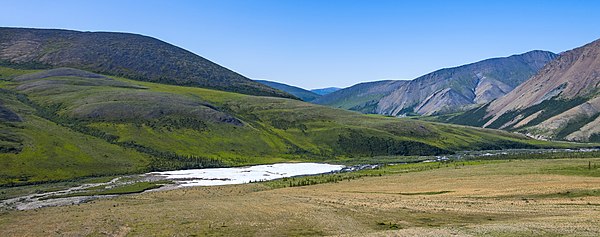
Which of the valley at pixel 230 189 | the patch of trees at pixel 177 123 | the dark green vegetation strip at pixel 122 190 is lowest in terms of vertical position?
the dark green vegetation strip at pixel 122 190

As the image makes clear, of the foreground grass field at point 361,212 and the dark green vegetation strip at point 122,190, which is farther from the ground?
the foreground grass field at point 361,212

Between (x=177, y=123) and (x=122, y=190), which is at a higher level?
(x=177, y=123)

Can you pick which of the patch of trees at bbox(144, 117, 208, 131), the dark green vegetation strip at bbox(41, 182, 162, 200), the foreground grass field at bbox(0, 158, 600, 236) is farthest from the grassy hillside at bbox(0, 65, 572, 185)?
the foreground grass field at bbox(0, 158, 600, 236)

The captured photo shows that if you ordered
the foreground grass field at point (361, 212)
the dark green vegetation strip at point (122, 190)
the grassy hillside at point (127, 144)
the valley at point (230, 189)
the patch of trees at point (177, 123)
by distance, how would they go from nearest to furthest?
the foreground grass field at point (361, 212) → the valley at point (230, 189) → the dark green vegetation strip at point (122, 190) → the grassy hillside at point (127, 144) → the patch of trees at point (177, 123)

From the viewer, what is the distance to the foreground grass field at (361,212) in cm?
4416

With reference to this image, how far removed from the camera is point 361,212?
55.3m

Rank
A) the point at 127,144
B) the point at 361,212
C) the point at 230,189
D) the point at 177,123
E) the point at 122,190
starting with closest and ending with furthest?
the point at 361,212
the point at 230,189
the point at 122,190
the point at 127,144
the point at 177,123

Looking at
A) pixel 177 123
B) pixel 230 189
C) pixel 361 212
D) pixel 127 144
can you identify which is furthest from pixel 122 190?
pixel 177 123

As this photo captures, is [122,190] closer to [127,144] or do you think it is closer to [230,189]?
[230,189]

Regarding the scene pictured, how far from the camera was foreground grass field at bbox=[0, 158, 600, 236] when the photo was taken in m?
44.2

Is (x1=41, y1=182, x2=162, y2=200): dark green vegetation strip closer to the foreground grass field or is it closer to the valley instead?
the valley

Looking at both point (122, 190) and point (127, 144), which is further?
point (127, 144)

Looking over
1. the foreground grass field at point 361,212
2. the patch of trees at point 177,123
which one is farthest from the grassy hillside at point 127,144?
the foreground grass field at point 361,212

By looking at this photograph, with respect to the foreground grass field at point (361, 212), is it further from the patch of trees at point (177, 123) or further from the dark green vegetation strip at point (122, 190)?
the patch of trees at point (177, 123)
